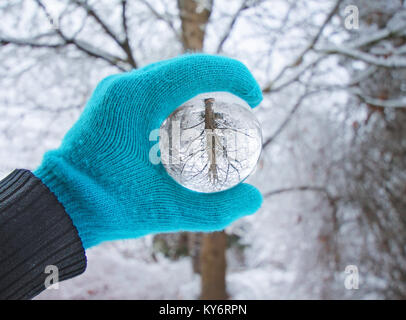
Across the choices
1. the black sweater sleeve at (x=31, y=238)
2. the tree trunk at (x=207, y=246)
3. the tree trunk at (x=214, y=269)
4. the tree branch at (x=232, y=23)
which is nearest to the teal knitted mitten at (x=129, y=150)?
the black sweater sleeve at (x=31, y=238)

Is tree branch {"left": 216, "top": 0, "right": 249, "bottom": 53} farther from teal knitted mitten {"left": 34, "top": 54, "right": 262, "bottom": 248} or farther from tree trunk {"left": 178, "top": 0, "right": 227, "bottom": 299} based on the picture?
teal knitted mitten {"left": 34, "top": 54, "right": 262, "bottom": 248}

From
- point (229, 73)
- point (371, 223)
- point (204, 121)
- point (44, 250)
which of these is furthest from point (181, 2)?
point (371, 223)

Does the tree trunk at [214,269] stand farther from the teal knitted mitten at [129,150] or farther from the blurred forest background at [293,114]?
the teal knitted mitten at [129,150]

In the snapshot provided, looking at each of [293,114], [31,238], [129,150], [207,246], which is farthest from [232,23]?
[31,238]

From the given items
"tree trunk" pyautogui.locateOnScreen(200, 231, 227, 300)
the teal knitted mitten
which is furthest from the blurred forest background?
the teal knitted mitten

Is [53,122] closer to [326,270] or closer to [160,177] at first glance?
[160,177]

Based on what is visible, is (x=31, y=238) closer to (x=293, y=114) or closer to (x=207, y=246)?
(x=207, y=246)
